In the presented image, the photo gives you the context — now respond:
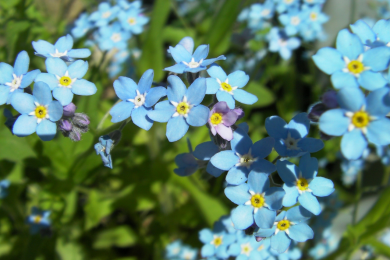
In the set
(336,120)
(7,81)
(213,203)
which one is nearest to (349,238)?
(213,203)

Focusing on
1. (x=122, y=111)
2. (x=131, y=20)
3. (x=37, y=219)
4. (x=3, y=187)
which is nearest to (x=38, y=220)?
(x=37, y=219)

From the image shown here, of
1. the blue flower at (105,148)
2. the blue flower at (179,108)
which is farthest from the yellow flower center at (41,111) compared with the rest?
the blue flower at (179,108)

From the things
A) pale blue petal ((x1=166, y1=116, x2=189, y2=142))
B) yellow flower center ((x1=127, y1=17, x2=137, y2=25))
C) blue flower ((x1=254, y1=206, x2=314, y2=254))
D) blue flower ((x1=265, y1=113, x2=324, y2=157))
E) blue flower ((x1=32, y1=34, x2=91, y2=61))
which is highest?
blue flower ((x1=32, y1=34, x2=91, y2=61))

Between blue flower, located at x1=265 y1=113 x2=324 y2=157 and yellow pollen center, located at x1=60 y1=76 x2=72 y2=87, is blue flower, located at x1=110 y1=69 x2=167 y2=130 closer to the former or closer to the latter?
yellow pollen center, located at x1=60 y1=76 x2=72 y2=87

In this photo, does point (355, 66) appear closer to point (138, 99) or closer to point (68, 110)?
point (138, 99)

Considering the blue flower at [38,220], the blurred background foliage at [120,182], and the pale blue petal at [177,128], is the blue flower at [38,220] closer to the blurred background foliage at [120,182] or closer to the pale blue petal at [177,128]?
the blurred background foliage at [120,182]

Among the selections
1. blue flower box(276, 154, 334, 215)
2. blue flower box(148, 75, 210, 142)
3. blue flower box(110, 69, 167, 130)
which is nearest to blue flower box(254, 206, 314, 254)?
blue flower box(276, 154, 334, 215)

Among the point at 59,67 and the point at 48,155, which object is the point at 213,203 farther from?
the point at 59,67
